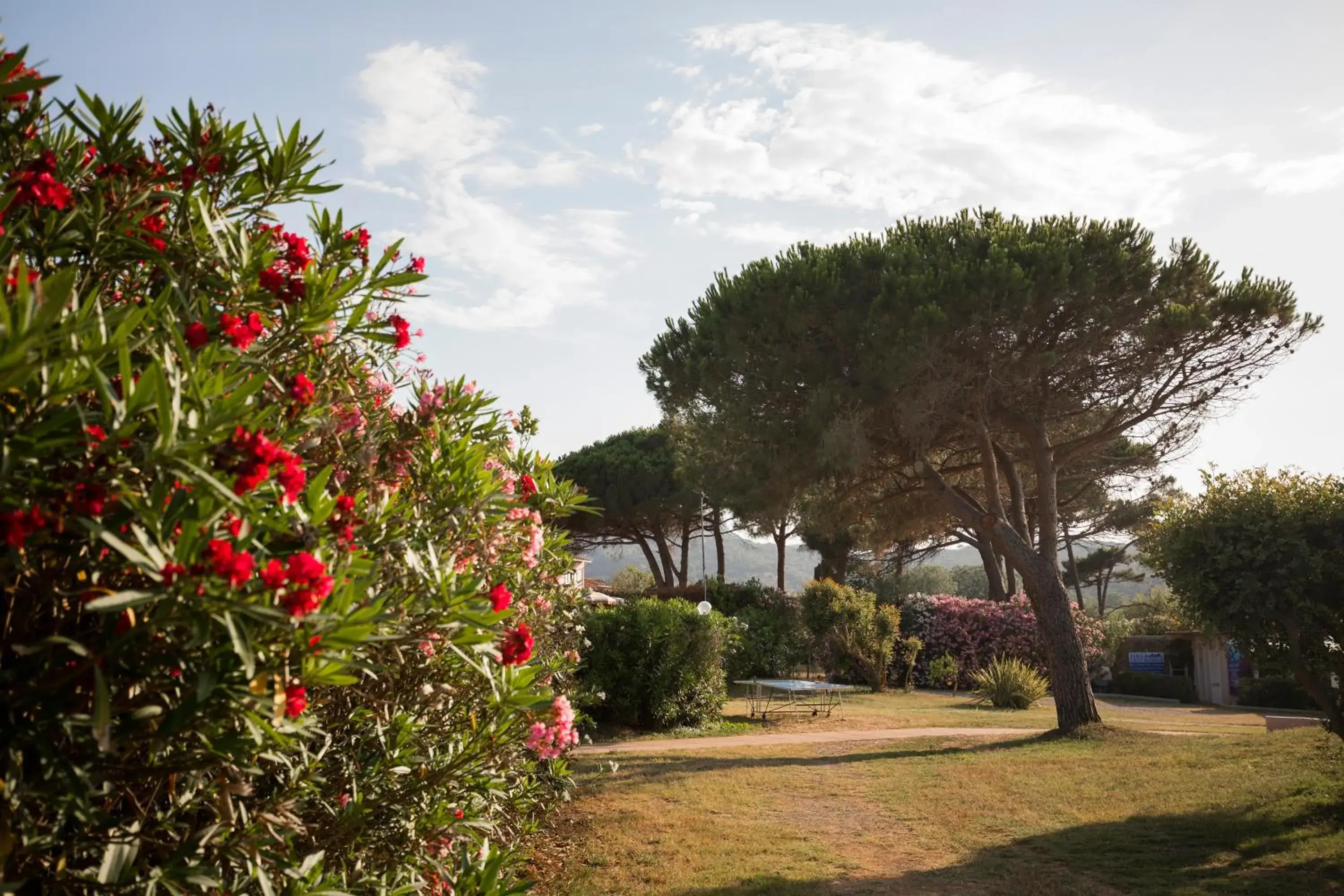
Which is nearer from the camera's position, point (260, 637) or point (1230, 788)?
point (260, 637)

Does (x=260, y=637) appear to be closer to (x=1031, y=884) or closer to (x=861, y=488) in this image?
(x=1031, y=884)

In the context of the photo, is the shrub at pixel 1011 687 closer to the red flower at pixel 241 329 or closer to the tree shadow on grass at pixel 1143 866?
the tree shadow on grass at pixel 1143 866

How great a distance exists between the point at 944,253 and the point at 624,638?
7832 mm

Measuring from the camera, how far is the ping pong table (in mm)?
14656

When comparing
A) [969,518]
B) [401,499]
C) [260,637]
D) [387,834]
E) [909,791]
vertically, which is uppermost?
[969,518]

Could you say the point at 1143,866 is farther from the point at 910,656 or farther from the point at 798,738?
the point at 910,656

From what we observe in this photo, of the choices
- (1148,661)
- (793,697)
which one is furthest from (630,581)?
(793,697)

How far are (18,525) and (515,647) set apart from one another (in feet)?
4.12

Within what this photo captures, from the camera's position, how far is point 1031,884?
5.53 meters

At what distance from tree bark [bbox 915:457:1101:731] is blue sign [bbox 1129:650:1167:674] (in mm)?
10752

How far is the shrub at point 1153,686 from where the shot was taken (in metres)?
20.4

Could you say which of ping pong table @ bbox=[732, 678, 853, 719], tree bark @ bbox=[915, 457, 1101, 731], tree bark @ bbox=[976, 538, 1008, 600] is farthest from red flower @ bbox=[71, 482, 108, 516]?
tree bark @ bbox=[976, 538, 1008, 600]

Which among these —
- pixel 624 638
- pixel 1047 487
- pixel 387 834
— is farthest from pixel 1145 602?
pixel 387 834

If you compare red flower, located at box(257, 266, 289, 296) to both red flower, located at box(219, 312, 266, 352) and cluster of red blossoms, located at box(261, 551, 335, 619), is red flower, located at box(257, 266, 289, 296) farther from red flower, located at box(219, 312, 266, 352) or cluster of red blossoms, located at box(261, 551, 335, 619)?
cluster of red blossoms, located at box(261, 551, 335, 619)
